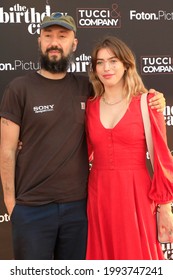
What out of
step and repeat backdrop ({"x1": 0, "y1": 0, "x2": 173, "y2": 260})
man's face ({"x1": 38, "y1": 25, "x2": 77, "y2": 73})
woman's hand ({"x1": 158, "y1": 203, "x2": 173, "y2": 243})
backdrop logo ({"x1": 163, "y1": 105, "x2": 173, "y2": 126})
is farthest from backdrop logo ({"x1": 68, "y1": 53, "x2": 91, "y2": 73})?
woman's hand ({"x1": 158, "y1": 203, "x2": 173, "y2": 243})

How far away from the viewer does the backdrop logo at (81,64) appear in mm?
3344

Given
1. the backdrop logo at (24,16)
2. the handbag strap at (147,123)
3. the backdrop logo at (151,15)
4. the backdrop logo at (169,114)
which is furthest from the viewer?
the backdrop logo at (169,114)

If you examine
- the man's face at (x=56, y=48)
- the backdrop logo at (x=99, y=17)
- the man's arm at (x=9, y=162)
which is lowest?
the man's arm at (x=9, y=162)

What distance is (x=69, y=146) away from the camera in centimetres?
232

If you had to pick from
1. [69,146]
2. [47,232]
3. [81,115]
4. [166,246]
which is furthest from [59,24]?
[166,246]

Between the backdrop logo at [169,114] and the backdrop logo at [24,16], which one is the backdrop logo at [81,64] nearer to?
the backdrop logo at [24,16]

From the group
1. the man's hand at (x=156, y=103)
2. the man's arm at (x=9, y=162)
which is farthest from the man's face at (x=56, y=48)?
the man's hand at (x=156, y=103)

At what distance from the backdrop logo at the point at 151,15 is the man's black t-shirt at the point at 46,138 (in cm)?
127

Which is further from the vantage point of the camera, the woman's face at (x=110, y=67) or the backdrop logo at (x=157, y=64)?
the backdrop logo at (x=157, y=64)

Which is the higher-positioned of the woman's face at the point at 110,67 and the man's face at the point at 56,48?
the man's face at the point at 56,48

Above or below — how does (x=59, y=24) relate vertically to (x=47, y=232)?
above
